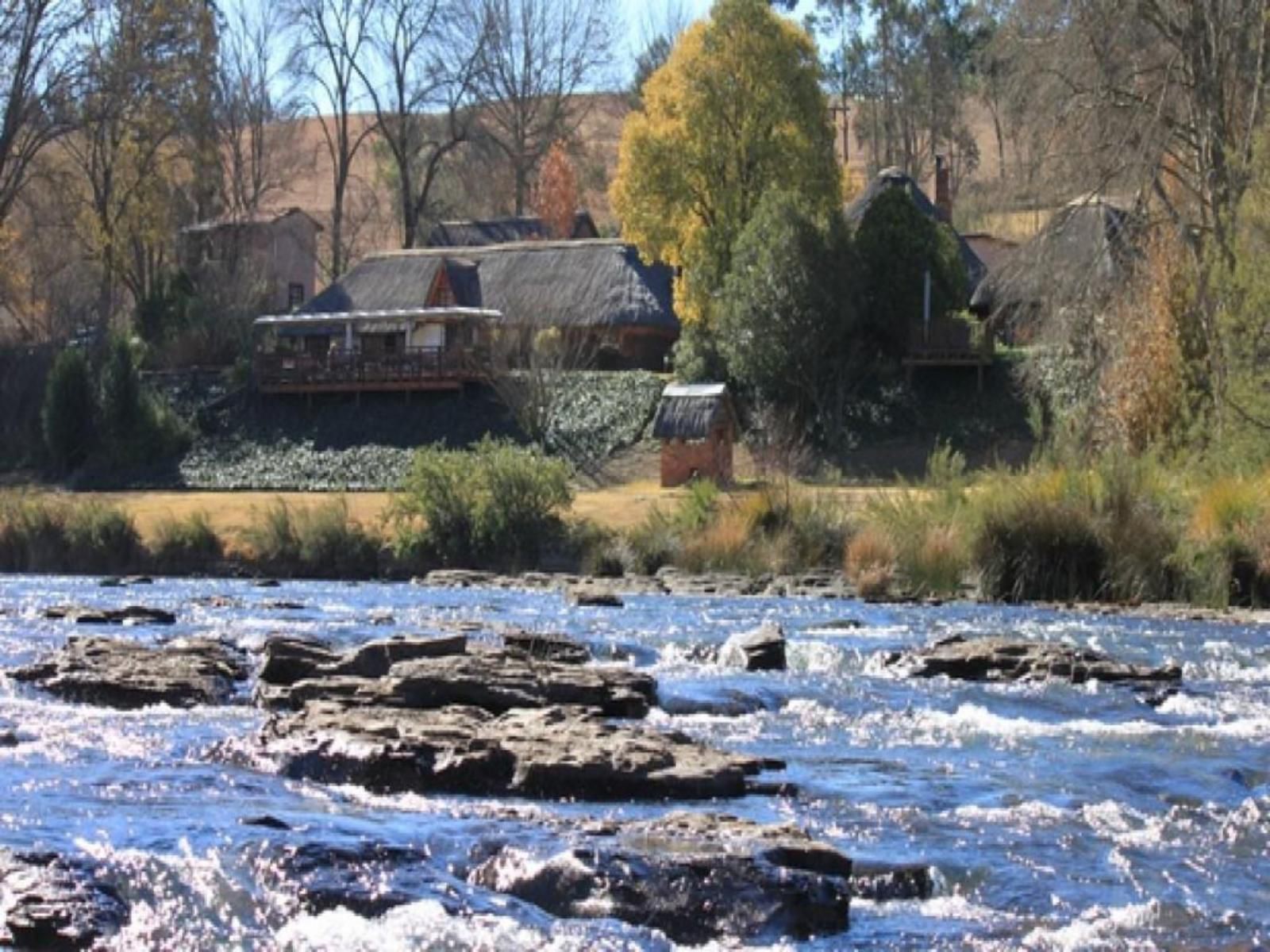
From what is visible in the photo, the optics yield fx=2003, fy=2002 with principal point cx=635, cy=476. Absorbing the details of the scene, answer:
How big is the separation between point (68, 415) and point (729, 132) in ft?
69.7

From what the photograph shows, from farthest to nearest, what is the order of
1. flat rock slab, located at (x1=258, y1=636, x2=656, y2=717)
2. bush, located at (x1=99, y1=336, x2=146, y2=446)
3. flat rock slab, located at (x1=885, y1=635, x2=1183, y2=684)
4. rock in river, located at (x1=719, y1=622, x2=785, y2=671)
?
1. bush, located at (x1=99, y1=336, x2=146, y2=446)
2. rock in river, located at (x1=719, y1=622, x2=785, y2=671)
3. flat rock slab, located at (x1=885, y1=635, x2=1183, y2=684)
4. flat rock slab, located at (x1=258, y1=636, x2=656, y2=717)

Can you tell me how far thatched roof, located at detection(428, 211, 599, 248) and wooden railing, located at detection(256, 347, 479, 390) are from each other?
22807 millimetres

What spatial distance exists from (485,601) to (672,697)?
12.7 meters

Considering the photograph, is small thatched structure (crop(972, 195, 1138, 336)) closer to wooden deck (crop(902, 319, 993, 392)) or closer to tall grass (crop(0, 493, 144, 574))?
wooden deck (crop(902, 319, 993, 392))

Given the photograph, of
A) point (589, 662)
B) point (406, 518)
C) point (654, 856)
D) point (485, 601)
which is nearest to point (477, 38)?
point (406, 518)

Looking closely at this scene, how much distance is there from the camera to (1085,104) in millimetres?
40188

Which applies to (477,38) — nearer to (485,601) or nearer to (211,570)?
(211,570)

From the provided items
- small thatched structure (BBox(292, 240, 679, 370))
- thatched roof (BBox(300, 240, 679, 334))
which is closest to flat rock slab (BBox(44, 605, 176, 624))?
small thatched structure (BBox(292, 240, 679, 370))

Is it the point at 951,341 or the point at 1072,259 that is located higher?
the point at 1072,259

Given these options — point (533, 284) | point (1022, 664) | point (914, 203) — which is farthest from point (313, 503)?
point (1022, 664)

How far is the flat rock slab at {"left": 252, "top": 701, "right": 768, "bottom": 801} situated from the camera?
1405cm

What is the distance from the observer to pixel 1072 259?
46844mm

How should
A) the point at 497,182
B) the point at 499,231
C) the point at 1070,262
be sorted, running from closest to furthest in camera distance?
the point at 1070,262 → the point at 499,231 → the point at 497,182

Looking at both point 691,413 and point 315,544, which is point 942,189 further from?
point 315,544
